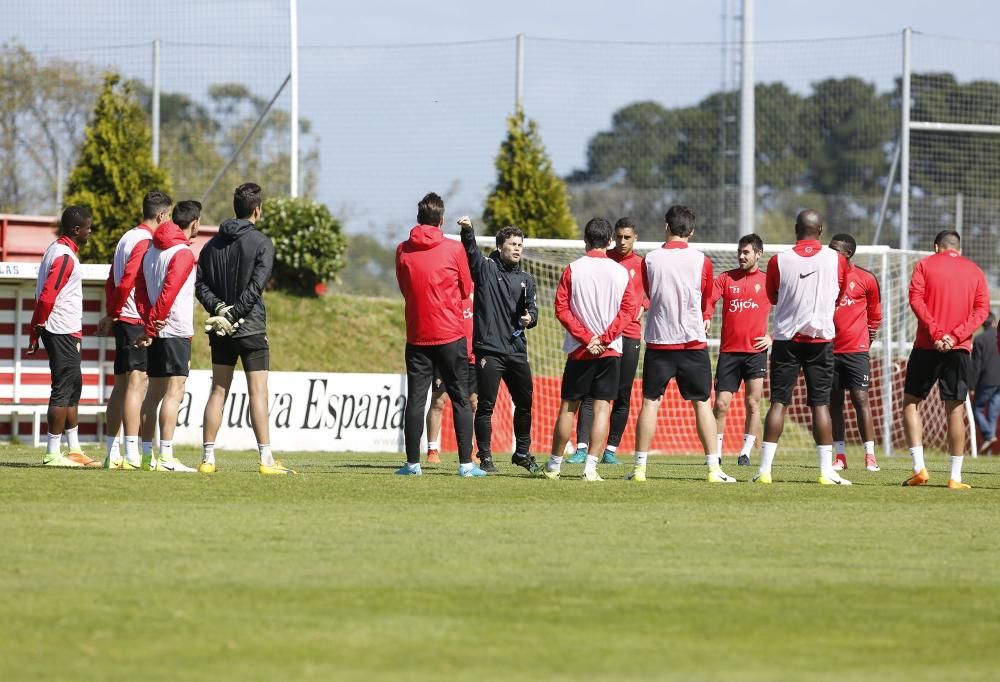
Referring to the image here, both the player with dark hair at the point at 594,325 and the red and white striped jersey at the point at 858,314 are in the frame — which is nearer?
the player with dark hair at the point at 594,325

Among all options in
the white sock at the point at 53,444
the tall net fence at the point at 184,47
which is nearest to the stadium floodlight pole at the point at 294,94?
the tall net fence at the point at 184,47

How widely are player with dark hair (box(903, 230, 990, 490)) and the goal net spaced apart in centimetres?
718

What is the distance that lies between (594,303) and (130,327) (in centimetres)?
366

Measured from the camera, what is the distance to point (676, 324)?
11.5 m

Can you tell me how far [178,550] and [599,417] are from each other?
5247mm

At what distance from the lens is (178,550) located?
277 inches

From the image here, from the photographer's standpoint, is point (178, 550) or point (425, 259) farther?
point (425, 259)

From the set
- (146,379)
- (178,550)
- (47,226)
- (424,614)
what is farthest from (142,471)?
(47,226)

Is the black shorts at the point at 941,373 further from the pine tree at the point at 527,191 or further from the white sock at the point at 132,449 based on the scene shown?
the pine tree at the point at 527,191

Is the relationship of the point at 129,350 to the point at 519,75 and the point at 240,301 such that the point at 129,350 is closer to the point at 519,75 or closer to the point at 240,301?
the point at 240,301

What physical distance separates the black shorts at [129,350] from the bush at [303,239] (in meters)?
13.6

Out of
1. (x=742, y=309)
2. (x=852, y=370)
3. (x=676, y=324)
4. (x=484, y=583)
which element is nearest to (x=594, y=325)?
(x=676, y=324)

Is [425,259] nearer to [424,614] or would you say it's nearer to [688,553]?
[688,553]

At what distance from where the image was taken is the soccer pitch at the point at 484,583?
191 inches
